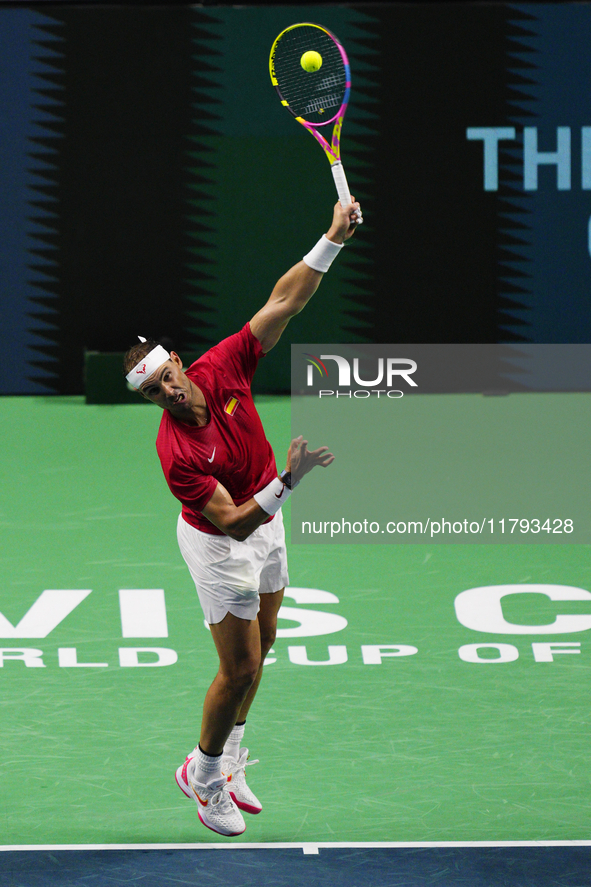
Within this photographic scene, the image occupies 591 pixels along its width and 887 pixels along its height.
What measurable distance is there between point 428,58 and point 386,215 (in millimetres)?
2212

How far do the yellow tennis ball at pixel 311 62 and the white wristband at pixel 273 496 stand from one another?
2712 mm

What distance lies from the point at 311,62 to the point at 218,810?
3.74 m

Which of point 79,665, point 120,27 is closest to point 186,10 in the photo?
point 120,27

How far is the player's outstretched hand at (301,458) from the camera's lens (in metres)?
4.09

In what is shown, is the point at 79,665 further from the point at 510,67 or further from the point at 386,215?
the point at 510,67

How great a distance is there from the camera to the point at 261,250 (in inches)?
641

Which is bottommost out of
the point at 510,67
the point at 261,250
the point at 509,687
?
the point at 509,687

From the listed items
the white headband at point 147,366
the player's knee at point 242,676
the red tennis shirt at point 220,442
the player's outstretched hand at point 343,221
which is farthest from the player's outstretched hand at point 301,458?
the player's outstretched hand at point 343,221

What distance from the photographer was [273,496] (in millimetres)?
4117

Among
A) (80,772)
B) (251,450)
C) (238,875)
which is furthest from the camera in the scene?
(80,772)

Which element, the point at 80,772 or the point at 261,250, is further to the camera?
the point at 261,250

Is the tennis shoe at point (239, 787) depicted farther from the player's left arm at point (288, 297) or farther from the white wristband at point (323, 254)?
the white wristband at point (323, 254)

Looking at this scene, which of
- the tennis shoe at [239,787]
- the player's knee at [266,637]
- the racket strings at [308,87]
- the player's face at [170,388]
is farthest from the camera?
the racket strings at [308,87]

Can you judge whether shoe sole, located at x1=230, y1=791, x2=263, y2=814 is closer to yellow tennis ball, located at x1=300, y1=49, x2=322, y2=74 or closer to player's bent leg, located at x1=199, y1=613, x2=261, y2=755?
player's bent leg, located at x1=199, y1=613, x2=261, y2=755
